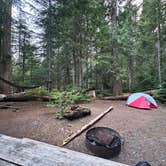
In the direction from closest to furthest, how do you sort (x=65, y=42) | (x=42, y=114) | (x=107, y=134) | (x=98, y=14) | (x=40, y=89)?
(x=107, y=134)
(x=42, y=114)
(x=40, y=89)
(x=98, y=14)
(x=65, y=42)

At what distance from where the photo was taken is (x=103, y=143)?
10.3ft

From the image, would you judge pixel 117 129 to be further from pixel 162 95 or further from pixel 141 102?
pixel 162 95

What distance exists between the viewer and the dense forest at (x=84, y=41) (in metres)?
7.79

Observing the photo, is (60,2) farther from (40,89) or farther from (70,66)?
(70,66)

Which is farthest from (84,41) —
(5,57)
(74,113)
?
(74,113)

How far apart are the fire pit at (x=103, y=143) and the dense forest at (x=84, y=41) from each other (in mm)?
4722

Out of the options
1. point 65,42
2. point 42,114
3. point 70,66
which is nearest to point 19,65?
point 70,66

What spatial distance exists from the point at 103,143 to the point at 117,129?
1010 mm

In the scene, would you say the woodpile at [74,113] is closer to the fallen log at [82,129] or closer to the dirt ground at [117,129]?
the dirt ground at [117,129]

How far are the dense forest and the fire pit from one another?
472cm

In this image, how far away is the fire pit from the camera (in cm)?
305

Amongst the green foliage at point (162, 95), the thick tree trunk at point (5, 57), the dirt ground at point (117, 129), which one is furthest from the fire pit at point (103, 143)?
the thick tree trunk at point (5, 57)

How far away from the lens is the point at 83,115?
15.5 feet

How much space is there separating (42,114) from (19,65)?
384 inches
